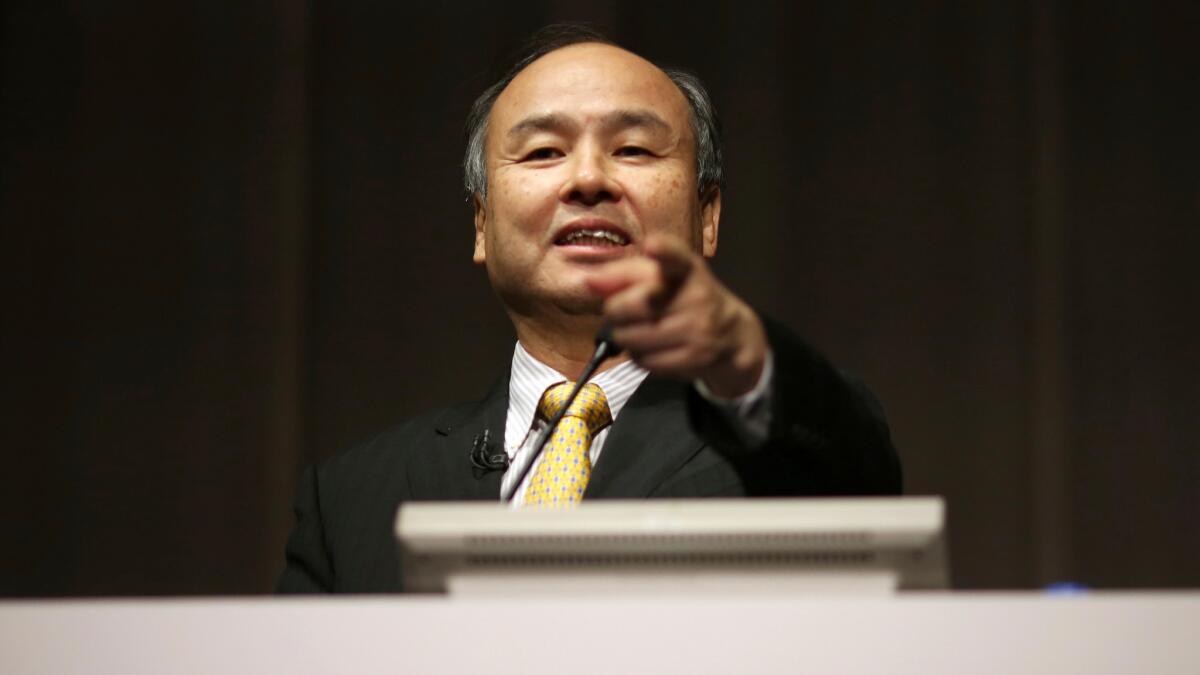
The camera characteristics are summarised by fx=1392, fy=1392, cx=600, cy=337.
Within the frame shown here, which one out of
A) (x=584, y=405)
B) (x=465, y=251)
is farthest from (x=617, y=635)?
(x=465, y=251)

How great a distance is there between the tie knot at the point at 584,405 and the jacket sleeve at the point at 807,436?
436 millimetres

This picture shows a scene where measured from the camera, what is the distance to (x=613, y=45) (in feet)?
7.02

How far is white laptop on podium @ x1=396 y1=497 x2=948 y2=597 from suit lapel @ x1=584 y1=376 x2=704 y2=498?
2.32 feet

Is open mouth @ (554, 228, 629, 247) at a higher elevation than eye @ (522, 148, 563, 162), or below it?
below

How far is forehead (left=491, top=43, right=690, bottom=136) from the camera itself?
199 cm

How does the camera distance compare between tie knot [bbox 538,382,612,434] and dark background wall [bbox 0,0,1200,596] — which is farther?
dark background wall [bbox 0,0,1200,596]

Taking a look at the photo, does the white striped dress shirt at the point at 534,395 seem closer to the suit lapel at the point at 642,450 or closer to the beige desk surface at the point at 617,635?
the suit lapel at the point at 642,450

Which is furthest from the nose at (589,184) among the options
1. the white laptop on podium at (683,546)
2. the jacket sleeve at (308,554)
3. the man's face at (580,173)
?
the white laptop on podium at (683,546)

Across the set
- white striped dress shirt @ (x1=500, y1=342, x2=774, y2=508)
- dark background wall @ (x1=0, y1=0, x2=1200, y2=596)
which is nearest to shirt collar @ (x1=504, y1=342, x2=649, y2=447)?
white striped dress shirt @ (x1=500, y1=342, x2=774, y2=508)

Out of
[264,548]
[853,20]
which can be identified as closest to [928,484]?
[853,20]

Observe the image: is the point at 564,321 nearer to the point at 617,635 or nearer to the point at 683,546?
the point at 683,546

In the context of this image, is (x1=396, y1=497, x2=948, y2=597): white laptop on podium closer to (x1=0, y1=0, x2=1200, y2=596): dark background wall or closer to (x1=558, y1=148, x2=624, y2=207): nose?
(x1=558, y1=148, x2=624, y2=207): nose

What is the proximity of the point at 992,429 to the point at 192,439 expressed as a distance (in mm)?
1829

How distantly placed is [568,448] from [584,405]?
10cm
